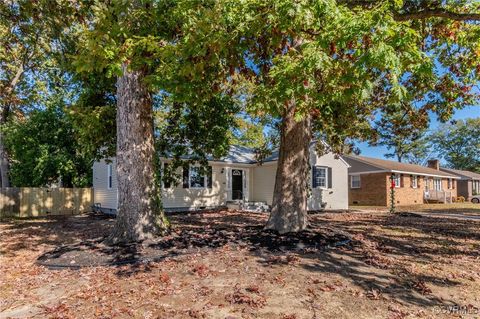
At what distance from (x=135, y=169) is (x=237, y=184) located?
12426mm

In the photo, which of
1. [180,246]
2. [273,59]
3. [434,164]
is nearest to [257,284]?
[180,246]

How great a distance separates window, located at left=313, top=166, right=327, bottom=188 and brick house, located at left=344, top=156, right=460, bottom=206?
7.24 m

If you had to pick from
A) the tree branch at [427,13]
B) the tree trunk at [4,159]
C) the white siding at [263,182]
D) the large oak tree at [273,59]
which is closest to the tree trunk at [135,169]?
the large oak tree at [273,59]

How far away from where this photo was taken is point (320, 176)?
66.6ft

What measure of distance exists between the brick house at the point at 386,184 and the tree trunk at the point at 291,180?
60.7 feet

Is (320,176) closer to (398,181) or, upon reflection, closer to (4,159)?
(398,181)

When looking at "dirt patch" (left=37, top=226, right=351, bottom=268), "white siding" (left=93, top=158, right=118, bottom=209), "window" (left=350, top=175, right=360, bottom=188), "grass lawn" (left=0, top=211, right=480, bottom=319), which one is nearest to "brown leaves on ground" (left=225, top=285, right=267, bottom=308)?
"grass lawn" (left=0, top=211, right=480, bottom=319)

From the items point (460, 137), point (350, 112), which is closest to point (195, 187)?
point (350, 112)

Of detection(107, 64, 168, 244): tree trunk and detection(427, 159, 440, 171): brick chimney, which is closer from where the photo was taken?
detection(107, 64, 168, 244): tree trunk

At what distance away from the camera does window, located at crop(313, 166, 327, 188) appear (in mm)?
19891

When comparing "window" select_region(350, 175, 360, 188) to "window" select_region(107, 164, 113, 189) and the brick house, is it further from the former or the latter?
"window" select_region(107, 164, 113, 189)

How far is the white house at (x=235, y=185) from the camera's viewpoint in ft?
57.8

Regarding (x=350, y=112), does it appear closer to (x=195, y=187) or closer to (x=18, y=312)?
(x=195, y=187)

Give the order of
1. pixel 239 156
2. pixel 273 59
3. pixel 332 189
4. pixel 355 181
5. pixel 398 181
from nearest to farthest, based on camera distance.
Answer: pixel 273 59 → pixel 239 156 → pixel 332 189 → pixel 398 181 → pixel 355 181
